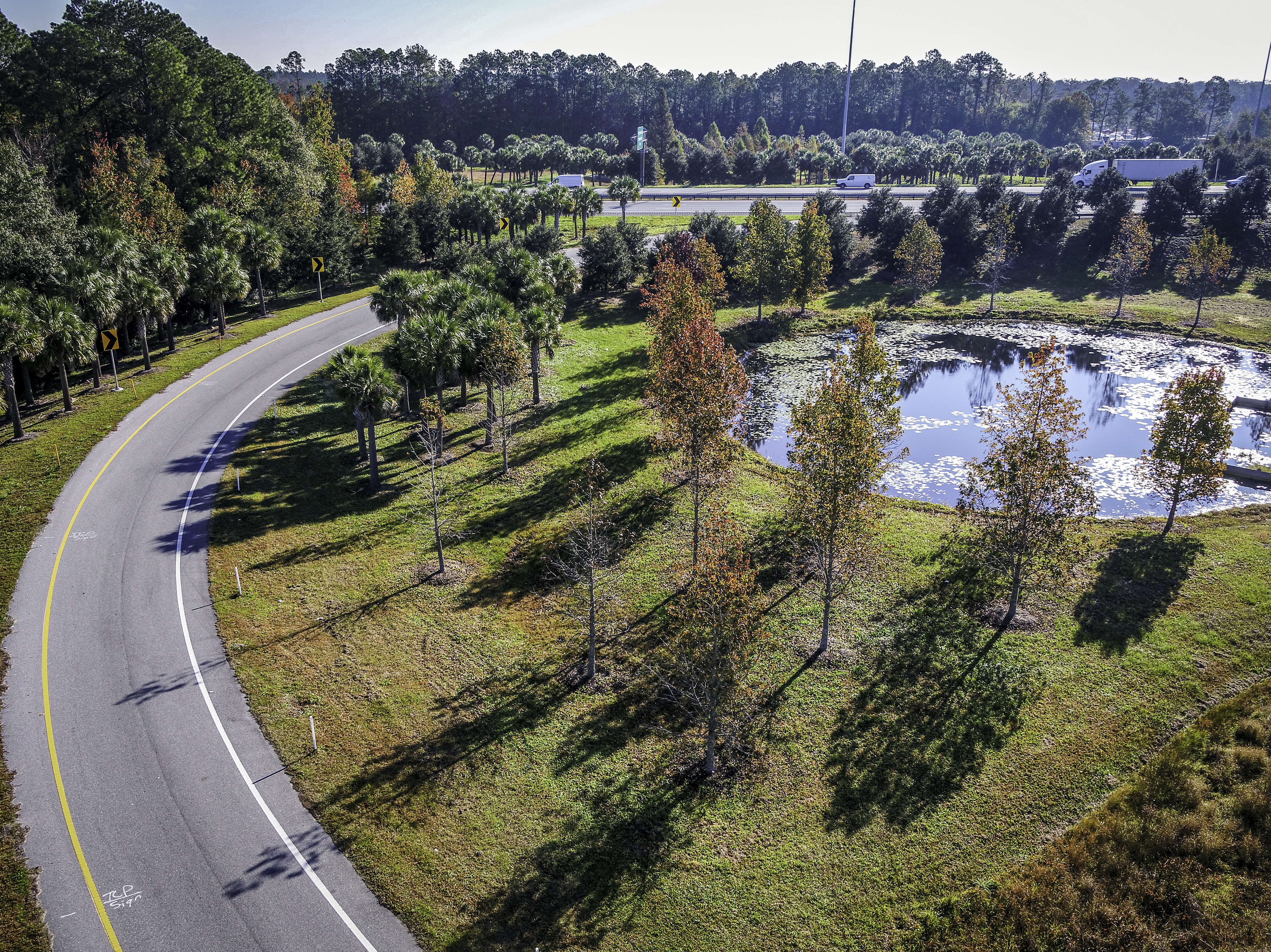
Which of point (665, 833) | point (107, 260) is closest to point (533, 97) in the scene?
point (107, 260)

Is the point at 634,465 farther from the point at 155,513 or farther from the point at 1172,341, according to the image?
the point at 1172,341

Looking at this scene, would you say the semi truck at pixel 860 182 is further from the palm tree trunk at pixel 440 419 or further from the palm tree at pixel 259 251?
the palm tree trunk at pixel 440 419

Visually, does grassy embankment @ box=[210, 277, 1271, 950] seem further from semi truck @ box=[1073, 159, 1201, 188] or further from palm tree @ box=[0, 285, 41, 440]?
semi truck @ box=[1073, 159, 1201, 188]

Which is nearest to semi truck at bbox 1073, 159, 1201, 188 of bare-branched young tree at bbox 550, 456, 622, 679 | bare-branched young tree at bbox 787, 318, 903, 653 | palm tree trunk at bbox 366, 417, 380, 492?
bare-branched young tree at bbox 787, 318, 903, 653

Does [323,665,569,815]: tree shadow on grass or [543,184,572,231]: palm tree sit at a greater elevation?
[543,184,572,231]: palm tree

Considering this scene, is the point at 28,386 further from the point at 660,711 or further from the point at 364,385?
the point at 660,711

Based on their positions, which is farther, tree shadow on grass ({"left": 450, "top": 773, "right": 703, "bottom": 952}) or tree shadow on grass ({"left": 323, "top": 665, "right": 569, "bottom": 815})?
tree shadow on grass ({"left": 323, "top": 665, "right": 569, "bottom": 815})
